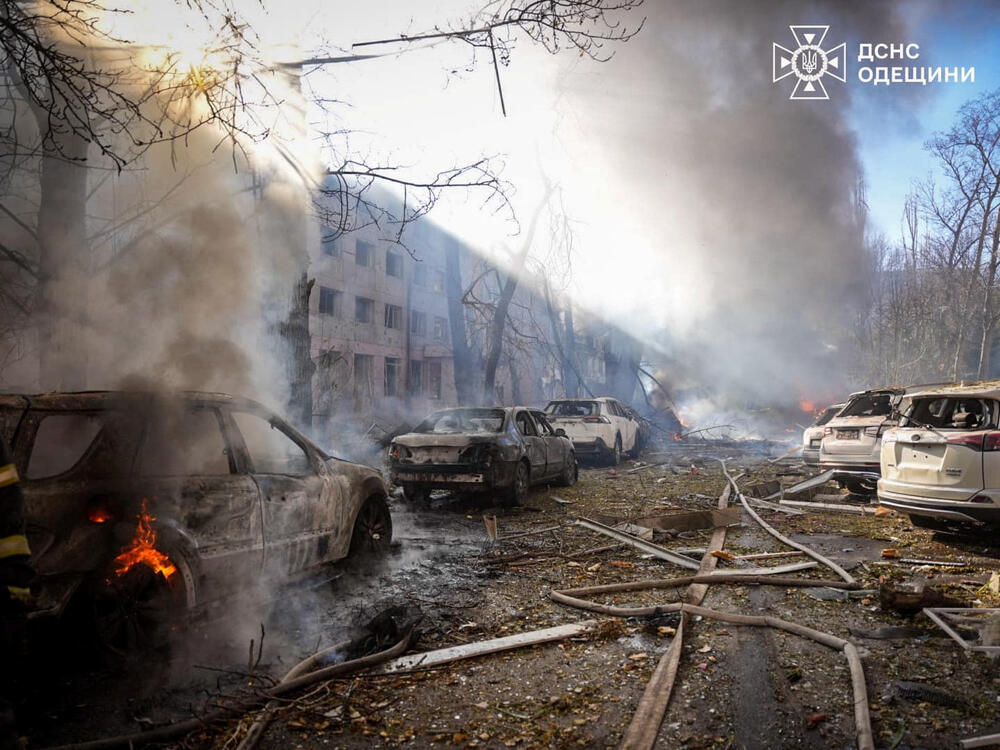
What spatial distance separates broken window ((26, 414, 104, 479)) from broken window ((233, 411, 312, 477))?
1.08 meters

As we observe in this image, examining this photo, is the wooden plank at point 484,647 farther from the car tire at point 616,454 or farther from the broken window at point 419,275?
the broken window at point 419,275

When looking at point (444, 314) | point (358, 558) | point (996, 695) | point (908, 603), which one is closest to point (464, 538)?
point (358, 558)

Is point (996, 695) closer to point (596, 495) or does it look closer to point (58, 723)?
point (58, 723)

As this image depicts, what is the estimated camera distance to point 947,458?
6336mm

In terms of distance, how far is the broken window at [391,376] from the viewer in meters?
30.6

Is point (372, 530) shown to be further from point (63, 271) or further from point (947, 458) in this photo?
point (947, 458)

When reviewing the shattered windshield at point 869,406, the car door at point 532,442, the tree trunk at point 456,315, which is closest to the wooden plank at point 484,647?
the car door at point 532,442

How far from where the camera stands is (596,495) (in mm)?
10727

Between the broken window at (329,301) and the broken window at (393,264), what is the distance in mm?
4016

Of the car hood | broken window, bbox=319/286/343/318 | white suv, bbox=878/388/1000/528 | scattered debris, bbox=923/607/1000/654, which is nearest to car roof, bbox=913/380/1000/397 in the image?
white suv, bbox=878/388/1000/528

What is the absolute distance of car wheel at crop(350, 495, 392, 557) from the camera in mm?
5500

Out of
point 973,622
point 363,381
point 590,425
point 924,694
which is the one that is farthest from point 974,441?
Result: point 363,381

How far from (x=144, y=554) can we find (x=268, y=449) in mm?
2004

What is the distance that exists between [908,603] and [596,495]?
652 centimetres
